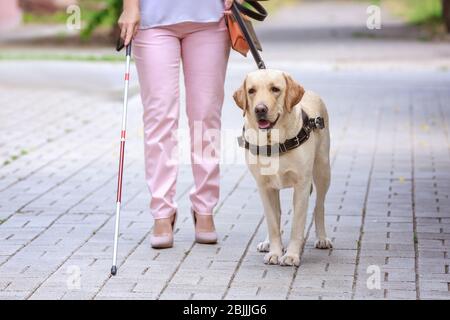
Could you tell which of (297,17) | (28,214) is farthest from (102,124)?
(297,17)

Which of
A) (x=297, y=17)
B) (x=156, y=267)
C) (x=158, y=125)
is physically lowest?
(x=297, y=17)

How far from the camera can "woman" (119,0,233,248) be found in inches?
280

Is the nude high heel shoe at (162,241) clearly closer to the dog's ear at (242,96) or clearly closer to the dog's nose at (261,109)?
the dog's ear at (242,96)

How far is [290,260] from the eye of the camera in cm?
675

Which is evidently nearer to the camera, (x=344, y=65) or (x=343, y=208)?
(x=343, y=208)

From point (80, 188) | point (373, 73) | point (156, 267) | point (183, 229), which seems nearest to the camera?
point (156, 267)

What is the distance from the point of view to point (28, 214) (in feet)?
27.4

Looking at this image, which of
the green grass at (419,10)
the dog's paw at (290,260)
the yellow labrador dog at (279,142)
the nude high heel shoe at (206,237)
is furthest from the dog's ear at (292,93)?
the green grass at (419,10)

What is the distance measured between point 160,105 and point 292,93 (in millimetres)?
973

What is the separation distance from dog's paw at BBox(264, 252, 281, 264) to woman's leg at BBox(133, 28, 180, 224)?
0.79 m

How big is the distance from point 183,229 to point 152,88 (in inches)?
46.3

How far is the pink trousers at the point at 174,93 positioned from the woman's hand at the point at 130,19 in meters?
0.11

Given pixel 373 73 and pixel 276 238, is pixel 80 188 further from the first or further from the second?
pixel 373 73

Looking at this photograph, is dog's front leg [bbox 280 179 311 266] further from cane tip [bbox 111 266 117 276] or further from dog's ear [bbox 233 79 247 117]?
cane tip [bbox 111 266 117 276]
